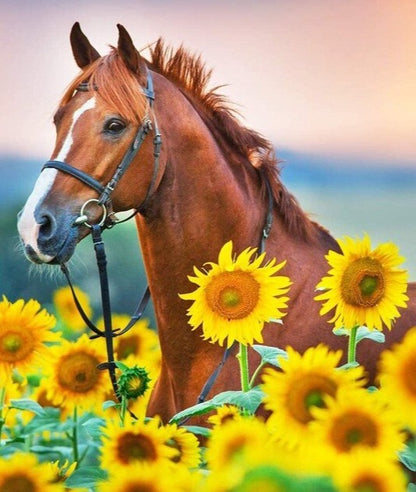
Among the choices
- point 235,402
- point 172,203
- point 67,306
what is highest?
point 172,203

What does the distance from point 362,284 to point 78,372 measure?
986 millimetres

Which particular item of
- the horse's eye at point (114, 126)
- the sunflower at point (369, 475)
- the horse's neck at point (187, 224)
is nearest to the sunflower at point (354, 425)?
the sunflower at point (369, 475)

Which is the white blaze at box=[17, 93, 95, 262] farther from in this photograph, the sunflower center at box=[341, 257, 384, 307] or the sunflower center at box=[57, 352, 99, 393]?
the sunflower center at box=[341, 257, 384, 307]

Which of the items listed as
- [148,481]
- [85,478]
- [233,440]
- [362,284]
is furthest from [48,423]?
[148,481]

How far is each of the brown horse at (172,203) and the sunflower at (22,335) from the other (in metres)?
0.63

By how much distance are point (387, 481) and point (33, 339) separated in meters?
1.43

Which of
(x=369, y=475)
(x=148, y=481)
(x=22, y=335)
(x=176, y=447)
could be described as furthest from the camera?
(x=22, y=335)

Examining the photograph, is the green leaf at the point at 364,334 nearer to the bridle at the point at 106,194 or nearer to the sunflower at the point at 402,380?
the sunflower at the point at 402,380

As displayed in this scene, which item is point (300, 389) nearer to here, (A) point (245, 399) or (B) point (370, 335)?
(A) point (245, 399)

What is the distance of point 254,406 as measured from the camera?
159 cm

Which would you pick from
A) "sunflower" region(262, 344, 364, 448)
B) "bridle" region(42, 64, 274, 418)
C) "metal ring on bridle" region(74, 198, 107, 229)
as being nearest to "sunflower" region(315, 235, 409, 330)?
"sunflower" region(262, 344, 364, 448)

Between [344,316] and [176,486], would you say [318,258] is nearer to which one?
[344,316]

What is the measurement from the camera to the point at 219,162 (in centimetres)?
304

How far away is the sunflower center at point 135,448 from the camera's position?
4.86 feet
